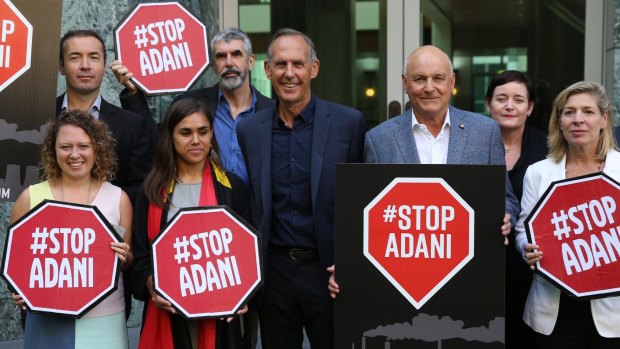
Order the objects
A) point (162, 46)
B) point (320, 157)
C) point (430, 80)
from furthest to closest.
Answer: point (162, 46), point (320, 157), point (430, 80)

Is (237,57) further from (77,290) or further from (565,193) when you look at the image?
(565,193)

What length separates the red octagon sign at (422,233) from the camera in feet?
10.5

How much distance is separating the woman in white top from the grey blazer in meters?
0.17

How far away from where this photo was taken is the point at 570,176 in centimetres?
343

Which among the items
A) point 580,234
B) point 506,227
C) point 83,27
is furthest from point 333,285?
point 83,27

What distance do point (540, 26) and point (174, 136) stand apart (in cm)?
423

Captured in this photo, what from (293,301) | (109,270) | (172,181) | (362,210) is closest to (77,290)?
(109,270)

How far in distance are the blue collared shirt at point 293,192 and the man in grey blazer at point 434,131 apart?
316mm

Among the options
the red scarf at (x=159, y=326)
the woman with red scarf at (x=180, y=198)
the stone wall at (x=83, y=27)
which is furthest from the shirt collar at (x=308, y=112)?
the stone wall at (x=83, y=27)

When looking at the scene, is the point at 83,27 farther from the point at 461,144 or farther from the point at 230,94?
the point at 461,144

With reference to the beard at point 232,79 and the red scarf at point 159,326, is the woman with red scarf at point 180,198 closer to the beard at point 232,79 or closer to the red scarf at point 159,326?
the red scarf at point 159,326

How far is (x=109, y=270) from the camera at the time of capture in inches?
129

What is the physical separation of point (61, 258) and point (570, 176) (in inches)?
86.6

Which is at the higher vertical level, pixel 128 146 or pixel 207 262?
pixel 128 146
